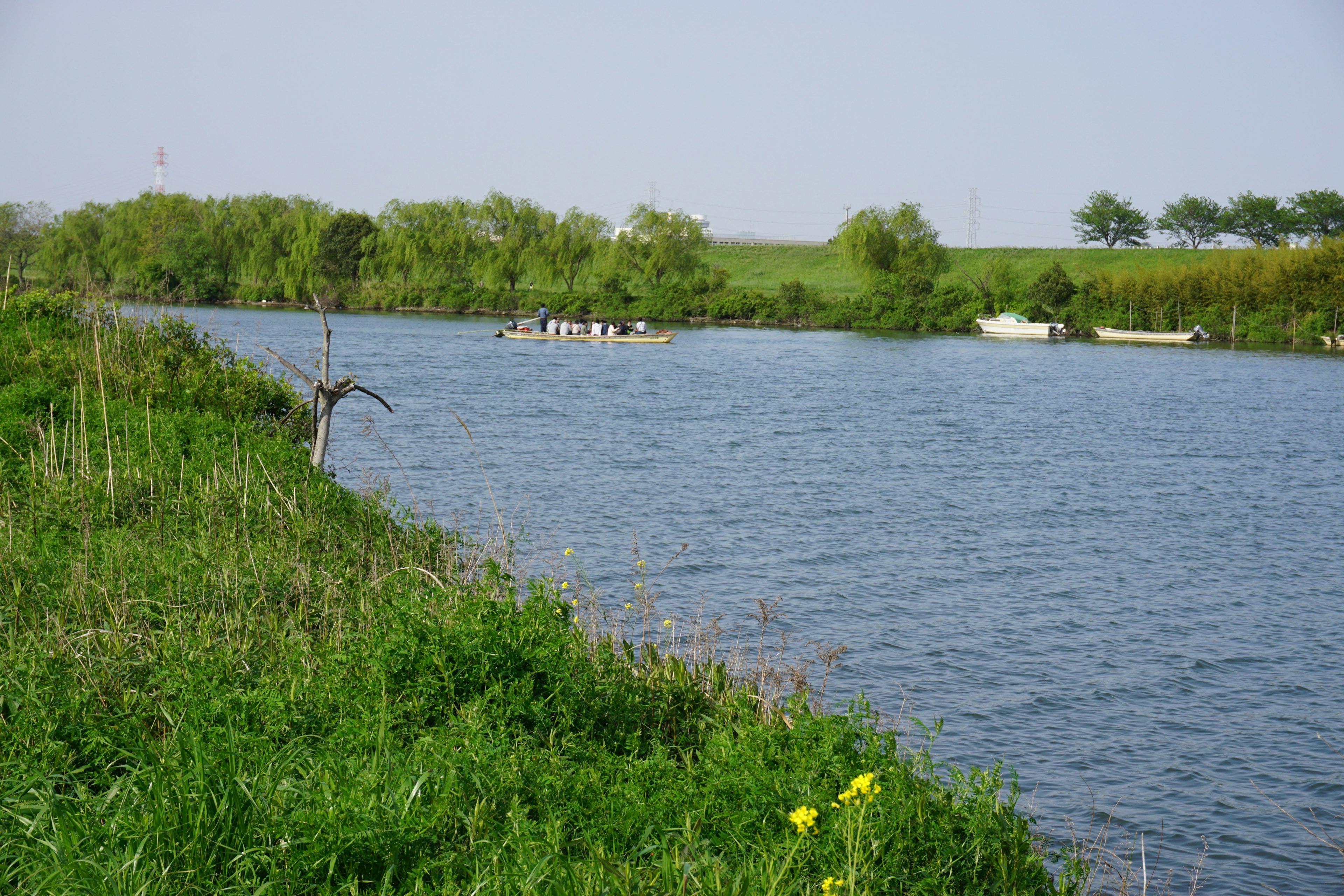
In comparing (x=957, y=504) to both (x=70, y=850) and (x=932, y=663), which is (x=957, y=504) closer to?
(x=932, y=663)

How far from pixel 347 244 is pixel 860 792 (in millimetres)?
96928

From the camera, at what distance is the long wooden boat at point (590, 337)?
63.2 m

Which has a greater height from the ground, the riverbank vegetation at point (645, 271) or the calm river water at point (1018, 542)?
the riverbank vegetation at point (645, 271)

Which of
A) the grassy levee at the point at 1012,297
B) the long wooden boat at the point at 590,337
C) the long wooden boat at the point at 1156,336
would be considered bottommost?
the long wooden boat at the point at 590,337

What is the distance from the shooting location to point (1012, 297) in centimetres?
9144

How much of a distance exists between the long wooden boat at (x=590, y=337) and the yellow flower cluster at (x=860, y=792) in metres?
57.9

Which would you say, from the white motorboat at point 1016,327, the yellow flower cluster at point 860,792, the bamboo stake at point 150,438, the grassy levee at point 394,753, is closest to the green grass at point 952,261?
the white motorboat at point 1016,327

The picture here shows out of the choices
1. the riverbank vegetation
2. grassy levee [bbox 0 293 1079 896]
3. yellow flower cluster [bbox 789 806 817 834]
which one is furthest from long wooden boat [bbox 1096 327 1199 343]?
yellow flower cluster [bbox 789 806 817 834]

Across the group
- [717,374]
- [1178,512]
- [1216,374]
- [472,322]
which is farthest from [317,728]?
[472,322]

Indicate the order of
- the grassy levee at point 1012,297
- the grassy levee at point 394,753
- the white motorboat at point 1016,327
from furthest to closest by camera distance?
the white motorboat at point 1016,327
the grassy levee at point 1012,297
the grassy levee at point 394,753

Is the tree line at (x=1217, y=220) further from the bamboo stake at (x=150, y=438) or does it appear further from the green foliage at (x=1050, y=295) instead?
the bamboo stake at (x=150, y=438)

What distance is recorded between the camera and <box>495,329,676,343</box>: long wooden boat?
63.2m

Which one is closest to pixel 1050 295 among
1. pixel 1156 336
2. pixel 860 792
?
pixel 1156 336

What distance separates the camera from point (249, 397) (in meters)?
16.5
